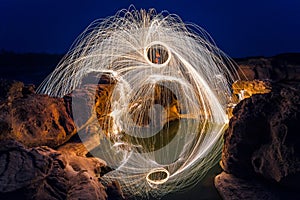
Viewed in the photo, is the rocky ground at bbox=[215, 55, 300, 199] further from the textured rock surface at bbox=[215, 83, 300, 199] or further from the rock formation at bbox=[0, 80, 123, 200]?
the rock formation at bbox=[0, 80, 123, 200]

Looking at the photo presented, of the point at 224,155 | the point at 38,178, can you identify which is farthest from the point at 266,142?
the point at 38,178

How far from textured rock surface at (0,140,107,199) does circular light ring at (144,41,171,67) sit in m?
5.29

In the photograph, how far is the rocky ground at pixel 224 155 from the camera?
4137 millimetres

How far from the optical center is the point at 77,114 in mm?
8039

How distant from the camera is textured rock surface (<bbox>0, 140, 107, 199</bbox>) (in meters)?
3.92

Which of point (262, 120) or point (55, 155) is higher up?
point (262, 120)

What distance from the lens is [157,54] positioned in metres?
9.08

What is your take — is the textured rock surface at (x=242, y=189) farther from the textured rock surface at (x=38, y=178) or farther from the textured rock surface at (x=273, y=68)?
the textured rock surface at (x=273, y=68)

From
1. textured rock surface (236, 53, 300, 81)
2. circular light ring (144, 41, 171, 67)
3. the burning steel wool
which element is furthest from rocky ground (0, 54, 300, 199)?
textured rock surface (236, 53, 300, 81)

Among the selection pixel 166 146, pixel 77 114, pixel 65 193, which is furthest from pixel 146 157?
pixel 65 193

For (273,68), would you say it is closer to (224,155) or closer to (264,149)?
(224,155)

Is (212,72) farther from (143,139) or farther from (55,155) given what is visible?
(55,155)

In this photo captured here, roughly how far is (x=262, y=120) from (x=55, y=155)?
375 cm

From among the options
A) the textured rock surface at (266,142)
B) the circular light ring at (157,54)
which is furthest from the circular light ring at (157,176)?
the circular light ring at (157,54)
